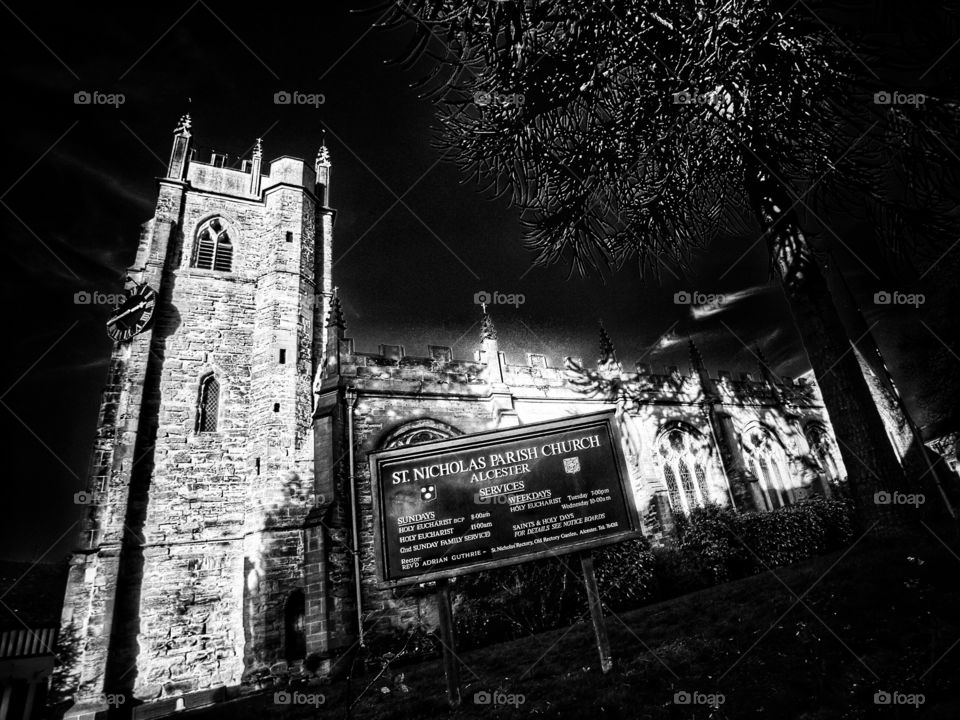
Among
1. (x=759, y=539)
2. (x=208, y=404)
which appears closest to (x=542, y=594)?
(x=759, y=539)

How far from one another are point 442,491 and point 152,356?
1451cm

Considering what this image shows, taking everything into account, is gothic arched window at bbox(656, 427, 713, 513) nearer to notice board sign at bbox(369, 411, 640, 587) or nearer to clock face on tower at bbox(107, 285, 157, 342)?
notice board sign at bbox(369, 411, 640, 587)

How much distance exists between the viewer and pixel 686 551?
40.4 feet

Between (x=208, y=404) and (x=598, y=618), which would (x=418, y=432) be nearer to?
(x=208, y=404)

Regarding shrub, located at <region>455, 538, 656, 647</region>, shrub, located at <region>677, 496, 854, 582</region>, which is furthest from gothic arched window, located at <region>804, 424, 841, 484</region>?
shrub, located at <region>455, 538, 656, 647</region>

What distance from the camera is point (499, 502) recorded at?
6.12 m

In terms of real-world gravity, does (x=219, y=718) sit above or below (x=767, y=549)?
below

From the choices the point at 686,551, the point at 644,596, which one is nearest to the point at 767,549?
the point at 686,551

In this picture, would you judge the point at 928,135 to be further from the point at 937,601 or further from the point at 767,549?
the point at 767,549

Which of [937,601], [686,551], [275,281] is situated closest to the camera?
[937,601]

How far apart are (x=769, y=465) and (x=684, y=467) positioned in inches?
221

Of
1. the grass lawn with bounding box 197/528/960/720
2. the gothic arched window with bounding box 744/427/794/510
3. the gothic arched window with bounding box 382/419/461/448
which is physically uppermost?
the gothic arched window with bounding box 382/419/461/448

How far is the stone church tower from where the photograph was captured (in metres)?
12.6

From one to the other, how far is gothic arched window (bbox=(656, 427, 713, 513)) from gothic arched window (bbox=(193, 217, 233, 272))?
19.5 m
